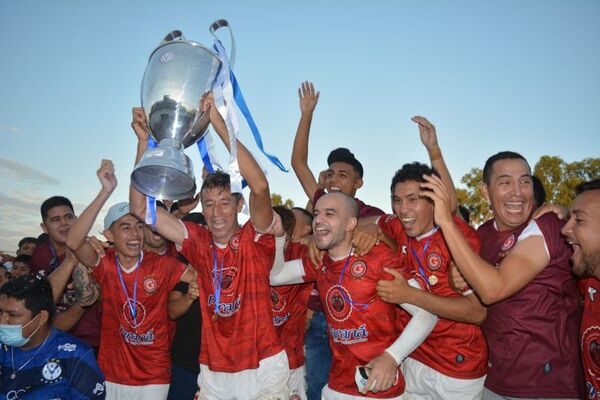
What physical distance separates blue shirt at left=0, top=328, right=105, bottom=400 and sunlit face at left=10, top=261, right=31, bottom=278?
3459mm

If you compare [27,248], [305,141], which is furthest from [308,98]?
[27,248]

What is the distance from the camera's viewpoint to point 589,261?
120 inches

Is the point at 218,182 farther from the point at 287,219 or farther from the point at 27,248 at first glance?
the point at 27,248

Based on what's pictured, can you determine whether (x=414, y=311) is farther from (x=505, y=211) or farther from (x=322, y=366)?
(x=322, y=366)

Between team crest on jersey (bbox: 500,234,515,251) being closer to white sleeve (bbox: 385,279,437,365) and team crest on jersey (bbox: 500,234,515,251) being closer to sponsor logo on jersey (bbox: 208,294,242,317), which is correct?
white sleeve (bbox: 385,279,437,365)

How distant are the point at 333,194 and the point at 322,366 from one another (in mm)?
2364

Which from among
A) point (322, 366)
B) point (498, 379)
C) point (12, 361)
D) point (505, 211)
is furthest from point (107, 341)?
point (505, 211)

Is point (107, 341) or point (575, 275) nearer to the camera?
point (575, 275)

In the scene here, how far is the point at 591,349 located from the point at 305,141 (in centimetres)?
405

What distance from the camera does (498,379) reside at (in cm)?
352

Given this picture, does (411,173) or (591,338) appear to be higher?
(411,173)

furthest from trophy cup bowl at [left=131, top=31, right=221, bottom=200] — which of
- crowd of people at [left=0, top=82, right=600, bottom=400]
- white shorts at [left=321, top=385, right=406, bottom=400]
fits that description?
white shorts at [left=321, top=385, right=406, bottom=400]

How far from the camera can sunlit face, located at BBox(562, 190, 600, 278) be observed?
302cm

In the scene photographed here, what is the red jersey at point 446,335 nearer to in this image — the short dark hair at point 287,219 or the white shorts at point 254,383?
the white shorts at point 254,383
